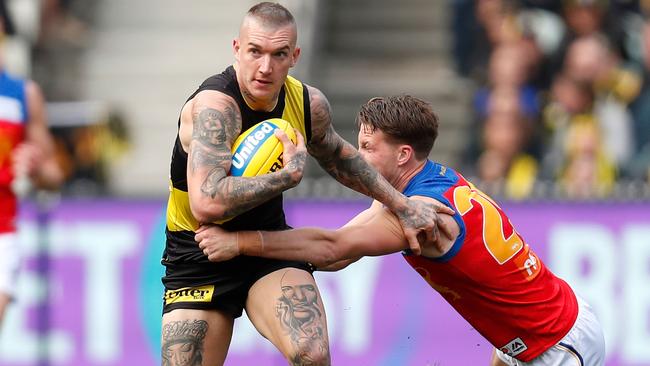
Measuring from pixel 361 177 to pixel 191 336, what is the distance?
1196mm

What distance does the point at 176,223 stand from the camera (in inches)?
257

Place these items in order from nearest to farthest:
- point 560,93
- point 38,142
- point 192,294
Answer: point 192,294
point 38,142
point 560,93

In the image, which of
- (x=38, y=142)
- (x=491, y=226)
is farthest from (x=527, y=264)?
(x=38, y=142)

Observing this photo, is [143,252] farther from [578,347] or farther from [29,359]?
[578,347]

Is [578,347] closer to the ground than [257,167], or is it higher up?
closer to the ground

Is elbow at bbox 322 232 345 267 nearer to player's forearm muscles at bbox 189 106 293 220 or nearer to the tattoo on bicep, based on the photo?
player's forearm muscles at bbox 189 106 293 220

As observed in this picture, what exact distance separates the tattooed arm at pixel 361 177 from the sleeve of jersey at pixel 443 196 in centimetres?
6

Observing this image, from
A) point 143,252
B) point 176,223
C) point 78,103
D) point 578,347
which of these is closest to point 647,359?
point 578,347

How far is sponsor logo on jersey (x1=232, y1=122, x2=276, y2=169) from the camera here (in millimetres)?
6000

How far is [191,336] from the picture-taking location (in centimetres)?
643

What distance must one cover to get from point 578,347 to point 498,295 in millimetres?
521

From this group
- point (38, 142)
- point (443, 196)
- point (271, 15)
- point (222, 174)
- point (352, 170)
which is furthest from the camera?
point (38, 142)

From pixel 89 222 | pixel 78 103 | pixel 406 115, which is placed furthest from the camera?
pixel 78 103

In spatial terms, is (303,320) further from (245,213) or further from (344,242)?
(245,213)
